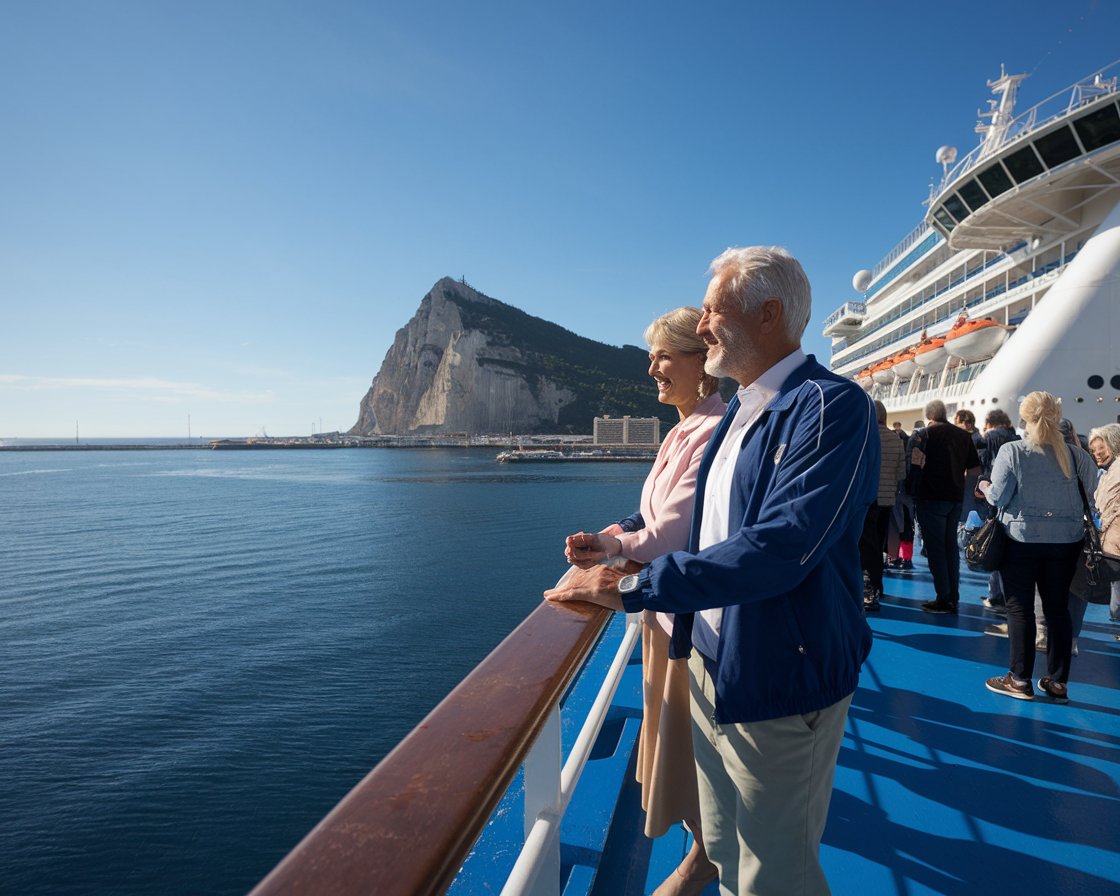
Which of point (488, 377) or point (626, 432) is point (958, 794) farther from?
point (488, 377)

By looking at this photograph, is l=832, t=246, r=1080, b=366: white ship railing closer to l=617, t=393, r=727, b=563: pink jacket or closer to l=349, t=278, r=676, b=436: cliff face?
l=617, t=393, r=727, b=563: pink jacket

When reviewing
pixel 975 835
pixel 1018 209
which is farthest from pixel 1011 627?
pixel 1018 209

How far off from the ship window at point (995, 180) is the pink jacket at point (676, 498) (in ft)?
47.9

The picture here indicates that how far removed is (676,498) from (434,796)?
0.96m

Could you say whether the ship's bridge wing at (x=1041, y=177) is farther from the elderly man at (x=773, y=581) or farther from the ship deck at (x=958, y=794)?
the elderly man at (x=773, y=581)

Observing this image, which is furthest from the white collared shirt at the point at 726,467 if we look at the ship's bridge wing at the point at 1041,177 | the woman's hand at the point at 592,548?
the ship's bridge wing at the point at 1041,177

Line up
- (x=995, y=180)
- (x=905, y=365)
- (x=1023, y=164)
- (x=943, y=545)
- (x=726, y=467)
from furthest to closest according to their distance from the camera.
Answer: (x=905, y=365), (x=995, y=180), (x=1023, y=164), (x=943, y=545), (x=726, y=467)

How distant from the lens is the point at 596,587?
4.23 ft

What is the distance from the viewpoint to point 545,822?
1.11m

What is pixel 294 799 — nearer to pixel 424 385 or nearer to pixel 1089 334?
pixel 1089 334

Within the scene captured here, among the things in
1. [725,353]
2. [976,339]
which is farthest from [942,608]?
[976,339]

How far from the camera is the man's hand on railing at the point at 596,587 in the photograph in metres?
1.25

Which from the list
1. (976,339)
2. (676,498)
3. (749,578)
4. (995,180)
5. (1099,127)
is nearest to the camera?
(749,578)

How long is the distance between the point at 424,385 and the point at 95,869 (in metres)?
109
